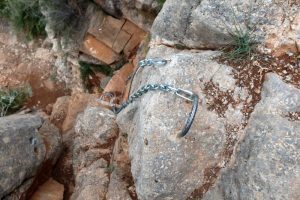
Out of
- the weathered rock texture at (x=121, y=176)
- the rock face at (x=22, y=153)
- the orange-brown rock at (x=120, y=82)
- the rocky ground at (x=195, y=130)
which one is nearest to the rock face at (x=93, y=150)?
the rocky ground at (x=195, y=130)

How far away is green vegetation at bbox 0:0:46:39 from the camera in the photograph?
654cm

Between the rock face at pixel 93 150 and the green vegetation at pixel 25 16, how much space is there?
2.76m

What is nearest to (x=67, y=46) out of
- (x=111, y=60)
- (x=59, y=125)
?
(x=111, y=60)

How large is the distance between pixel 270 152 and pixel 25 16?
5.37m

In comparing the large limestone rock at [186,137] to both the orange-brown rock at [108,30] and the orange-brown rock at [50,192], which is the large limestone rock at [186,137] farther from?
the orange-brown rock at [108,30]

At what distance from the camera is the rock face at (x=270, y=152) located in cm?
270

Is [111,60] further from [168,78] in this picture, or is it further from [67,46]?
[168,78]

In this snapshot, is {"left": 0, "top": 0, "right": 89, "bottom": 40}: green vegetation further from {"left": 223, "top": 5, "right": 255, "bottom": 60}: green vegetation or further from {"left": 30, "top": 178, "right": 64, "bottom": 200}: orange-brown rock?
{"left": 223, "top": 5, "right": 255, "bottom": 60}: green vegetation

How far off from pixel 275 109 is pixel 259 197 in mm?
652

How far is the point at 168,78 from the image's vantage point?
327cm

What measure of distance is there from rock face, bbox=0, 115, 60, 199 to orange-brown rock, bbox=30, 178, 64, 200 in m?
0.19

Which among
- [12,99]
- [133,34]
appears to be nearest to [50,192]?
[12,99]

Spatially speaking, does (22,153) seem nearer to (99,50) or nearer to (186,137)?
(186,137)

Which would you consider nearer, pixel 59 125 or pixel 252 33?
pixel 252 33
